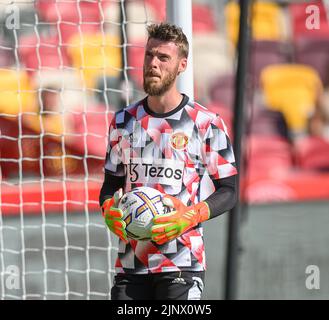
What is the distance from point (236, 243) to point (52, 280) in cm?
→ 132

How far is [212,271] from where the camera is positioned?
4.56 meters

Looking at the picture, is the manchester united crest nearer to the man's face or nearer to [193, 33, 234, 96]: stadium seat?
the man's face

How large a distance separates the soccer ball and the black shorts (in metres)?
0.16

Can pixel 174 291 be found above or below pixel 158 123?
below

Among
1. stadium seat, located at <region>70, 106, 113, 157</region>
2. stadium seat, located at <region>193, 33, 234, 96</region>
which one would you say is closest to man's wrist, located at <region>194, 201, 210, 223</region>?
stadium seat, located at <region>70, 106, 113, 157</region>

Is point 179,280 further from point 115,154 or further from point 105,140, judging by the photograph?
point 105,140

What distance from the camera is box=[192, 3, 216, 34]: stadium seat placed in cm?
753

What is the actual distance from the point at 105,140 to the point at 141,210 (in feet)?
10.0

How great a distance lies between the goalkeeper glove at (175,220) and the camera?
8.05 ft

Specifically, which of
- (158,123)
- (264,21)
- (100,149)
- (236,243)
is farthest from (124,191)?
(264,21)

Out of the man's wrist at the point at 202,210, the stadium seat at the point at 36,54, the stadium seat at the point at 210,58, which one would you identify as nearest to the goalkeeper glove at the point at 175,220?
the man's wrist at the point at 202,210

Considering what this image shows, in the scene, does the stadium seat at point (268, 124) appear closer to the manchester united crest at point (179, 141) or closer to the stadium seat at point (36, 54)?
the stadium seat at point (36, 54)

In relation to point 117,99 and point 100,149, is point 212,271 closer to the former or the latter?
point 100,149
